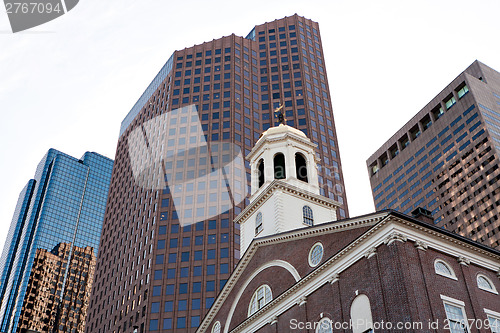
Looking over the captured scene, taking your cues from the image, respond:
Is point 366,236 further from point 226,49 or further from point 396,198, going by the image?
point 396,198

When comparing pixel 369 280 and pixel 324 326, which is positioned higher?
pixel 369 280

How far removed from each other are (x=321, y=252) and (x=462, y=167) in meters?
116

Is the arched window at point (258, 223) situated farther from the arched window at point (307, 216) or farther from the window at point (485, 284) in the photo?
the window at point (485, 284)

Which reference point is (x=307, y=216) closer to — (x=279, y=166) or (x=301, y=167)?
(x=301, y=167)

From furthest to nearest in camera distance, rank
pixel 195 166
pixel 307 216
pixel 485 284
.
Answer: pixel 195 166, pixel 307 216, pixel 485 284

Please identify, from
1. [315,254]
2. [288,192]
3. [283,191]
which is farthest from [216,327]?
[315,254]

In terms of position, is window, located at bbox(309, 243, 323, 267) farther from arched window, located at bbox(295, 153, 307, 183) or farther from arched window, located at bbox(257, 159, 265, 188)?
arched window, located at bbox(257, 159, 265, 188)

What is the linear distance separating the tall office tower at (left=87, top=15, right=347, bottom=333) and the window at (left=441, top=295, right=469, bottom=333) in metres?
62.5

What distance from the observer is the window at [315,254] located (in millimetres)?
35312

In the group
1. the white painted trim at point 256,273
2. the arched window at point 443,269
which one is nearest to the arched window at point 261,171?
the white painted trim at point 256,273

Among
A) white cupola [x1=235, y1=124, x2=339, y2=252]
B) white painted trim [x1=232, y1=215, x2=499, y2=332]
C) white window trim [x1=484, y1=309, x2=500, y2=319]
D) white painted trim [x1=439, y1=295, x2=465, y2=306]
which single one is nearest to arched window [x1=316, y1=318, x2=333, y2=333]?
white painted trim [x1=232, y1=215, x2=499, y2=332]

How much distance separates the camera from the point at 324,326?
32.4 m

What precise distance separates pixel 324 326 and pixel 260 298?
334 inches

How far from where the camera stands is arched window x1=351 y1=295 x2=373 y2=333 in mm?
29047
